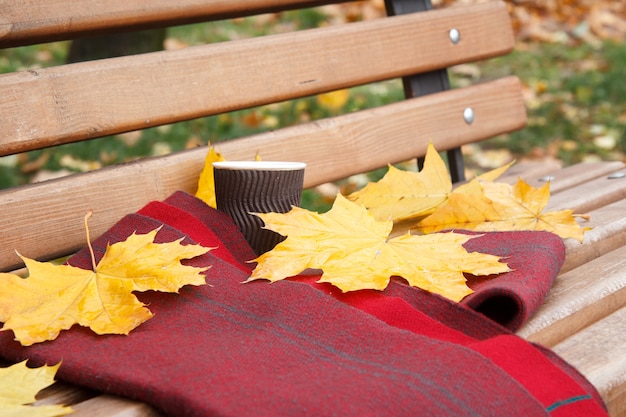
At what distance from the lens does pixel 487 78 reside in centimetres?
556

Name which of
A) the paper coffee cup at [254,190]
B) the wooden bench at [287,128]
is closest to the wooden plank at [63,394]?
the wooden bench at [287,128]

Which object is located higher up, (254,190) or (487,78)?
(254,190)

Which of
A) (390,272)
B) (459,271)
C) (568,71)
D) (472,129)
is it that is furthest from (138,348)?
(568,71)

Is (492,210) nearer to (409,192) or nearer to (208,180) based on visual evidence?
(409,192)

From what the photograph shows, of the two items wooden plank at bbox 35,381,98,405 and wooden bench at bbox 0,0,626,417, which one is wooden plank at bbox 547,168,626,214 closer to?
wooden bench at bbox 0,0,626,417

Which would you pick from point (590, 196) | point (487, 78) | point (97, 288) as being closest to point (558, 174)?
point (590, 196)

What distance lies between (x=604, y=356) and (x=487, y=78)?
181 inches

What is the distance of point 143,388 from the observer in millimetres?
1005

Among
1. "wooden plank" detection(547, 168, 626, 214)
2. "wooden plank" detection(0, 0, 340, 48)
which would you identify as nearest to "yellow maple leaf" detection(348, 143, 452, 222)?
"wooden plank" detection(547, 168, 626, 214)

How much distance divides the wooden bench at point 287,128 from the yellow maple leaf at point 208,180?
0.19 feet

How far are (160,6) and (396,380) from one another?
118 centimetres

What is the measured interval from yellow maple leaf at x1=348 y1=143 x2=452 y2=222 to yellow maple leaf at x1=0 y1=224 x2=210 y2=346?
0.60m

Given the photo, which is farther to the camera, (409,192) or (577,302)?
(409,192)

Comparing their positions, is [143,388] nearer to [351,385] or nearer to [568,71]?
[351,385]
